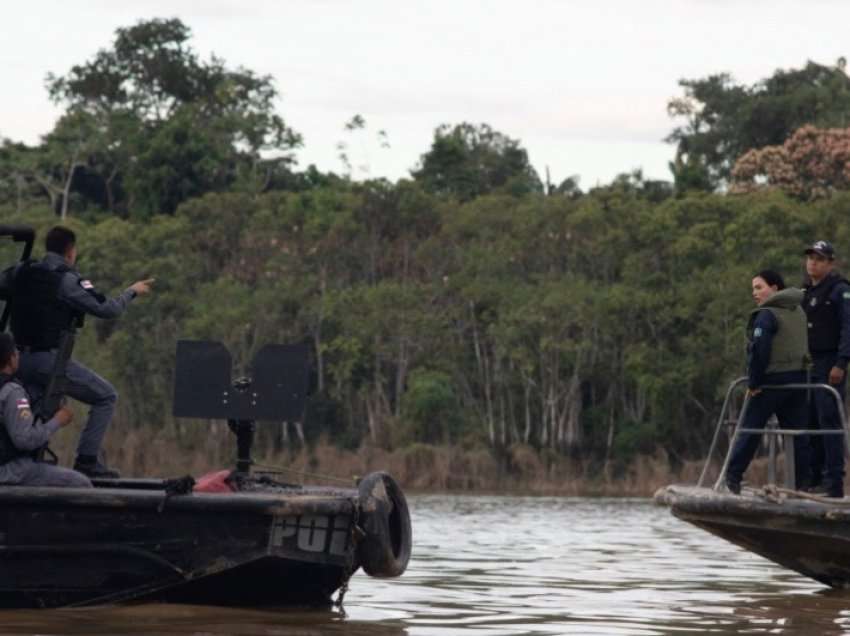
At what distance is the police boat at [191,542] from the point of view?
11.3 metres

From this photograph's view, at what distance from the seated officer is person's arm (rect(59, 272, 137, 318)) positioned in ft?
1.69

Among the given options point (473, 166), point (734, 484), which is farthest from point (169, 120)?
point (734, 484)

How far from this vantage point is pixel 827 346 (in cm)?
1351

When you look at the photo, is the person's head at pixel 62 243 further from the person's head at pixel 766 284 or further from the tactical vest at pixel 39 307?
the person's head at pixel 766 284

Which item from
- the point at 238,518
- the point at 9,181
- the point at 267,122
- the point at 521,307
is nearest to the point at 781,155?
the point at 521,307

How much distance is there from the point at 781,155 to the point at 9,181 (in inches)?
890

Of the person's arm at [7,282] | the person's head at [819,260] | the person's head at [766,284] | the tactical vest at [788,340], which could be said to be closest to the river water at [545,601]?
the tactical vest at [788,340]

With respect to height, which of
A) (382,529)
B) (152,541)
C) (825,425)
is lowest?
(152,541)

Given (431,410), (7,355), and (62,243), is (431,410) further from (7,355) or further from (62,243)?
(7,355)

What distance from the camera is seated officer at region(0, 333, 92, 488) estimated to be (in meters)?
11.2

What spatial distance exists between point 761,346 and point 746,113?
55423 mm

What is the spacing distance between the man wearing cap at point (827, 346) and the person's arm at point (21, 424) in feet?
15.7

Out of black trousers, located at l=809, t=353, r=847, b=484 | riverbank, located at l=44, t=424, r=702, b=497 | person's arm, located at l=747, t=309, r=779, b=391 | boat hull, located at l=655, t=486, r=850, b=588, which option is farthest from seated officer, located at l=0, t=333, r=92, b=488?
riverbank, located at l=44, t=424, r=702, b=497

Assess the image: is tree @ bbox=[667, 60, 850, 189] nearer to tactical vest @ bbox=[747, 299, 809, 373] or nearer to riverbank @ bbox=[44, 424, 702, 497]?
riverbank @ bbox=[44, 424, 702, 497]
